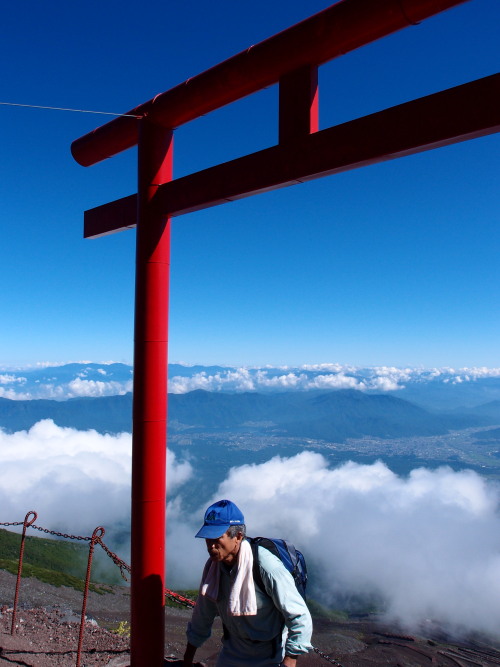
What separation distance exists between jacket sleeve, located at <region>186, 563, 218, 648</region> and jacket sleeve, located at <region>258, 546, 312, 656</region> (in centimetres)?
→ 64

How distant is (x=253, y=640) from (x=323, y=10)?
4578mm

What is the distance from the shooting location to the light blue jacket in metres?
3.20

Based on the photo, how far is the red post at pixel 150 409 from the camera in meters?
4.87

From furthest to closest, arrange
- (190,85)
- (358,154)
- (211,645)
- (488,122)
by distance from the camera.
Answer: (211,645), (190,85), (358,154), (488,122)

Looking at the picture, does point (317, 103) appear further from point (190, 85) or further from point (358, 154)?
point (190, 85)

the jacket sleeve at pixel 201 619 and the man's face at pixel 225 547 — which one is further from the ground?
the man's face at pixel 225 547

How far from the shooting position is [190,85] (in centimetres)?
467

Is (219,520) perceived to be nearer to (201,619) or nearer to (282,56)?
(201,619)

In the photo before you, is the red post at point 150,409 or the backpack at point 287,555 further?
the red post at point 150,409

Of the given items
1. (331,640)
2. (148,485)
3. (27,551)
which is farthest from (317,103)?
(27,551)

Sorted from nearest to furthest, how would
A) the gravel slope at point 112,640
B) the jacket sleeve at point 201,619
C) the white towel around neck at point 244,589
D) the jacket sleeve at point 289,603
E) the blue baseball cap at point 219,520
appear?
1. the jacket sleeve at point 289,603
2. the white towel around neck at point 244,589
3. the blue baseball cap at point 219,520
4. the jacket sleeve at point 201,619
5. the gravel slope at point 112,640

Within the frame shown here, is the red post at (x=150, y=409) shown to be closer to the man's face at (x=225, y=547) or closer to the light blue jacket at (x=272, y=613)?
the light blue jacket at (x=272, y=613)

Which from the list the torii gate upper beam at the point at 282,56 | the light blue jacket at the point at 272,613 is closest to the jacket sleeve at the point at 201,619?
the light blue jacket at the point at 272,613

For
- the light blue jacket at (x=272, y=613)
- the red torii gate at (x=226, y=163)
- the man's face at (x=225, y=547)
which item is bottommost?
the light blue jacket at (x=272, y=613)
